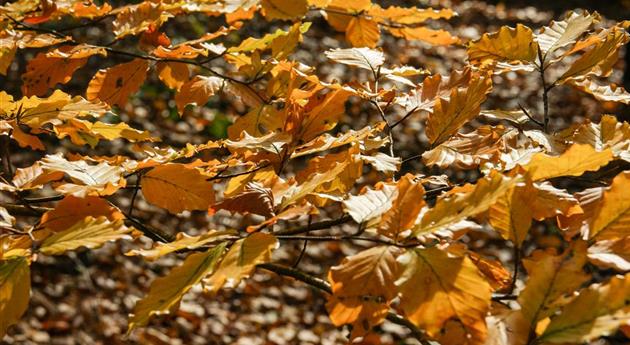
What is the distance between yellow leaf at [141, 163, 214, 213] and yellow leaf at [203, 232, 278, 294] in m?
0.21

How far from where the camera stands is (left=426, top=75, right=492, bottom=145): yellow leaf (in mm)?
874

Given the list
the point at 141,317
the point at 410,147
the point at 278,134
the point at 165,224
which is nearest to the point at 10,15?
the point at 278,134

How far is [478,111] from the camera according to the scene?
2.91ft

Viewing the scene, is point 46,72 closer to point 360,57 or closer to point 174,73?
point 174,73

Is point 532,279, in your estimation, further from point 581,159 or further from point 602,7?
point 602,7

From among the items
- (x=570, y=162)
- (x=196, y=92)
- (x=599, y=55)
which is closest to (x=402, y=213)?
(x=570, y=162)

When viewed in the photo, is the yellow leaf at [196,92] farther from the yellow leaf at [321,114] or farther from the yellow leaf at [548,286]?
the yellow leaf at [548,286]

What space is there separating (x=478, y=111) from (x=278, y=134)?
24 centimetres

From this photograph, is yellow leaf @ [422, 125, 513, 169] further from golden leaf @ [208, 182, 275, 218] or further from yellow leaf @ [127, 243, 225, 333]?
yellow leaf @ [127, 243, 225, 333]

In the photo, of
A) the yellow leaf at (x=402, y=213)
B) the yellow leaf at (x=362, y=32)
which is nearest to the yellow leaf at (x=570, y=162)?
the yellow leaf at (x=402, y=213)

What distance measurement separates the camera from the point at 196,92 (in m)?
1.10

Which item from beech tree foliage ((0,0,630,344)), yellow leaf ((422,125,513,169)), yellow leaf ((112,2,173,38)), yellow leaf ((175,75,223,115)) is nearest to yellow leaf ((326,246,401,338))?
beech tree foliage ((0,0,630,344))

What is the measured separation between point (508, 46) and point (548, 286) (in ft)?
1.65

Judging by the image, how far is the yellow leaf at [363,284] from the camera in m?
0.61
